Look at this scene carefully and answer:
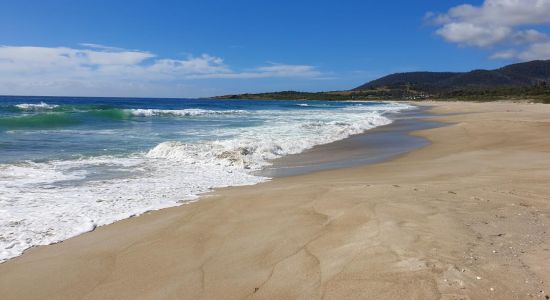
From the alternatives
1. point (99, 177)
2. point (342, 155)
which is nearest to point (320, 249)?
point (99, 177)

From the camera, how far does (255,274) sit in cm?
379

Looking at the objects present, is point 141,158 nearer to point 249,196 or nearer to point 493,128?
point 249,196

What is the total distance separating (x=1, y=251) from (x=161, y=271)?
6.48 ft

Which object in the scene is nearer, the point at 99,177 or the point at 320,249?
the point at 320,249

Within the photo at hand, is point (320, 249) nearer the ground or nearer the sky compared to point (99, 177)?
nearer the sky

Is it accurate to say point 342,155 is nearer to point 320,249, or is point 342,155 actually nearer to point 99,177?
point 99,177

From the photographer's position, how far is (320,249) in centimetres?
416

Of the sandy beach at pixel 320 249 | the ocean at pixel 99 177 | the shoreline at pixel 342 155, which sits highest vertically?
the sandy beach at pixel 320 249

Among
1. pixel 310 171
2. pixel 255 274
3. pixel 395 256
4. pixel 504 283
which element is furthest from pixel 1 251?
pixel 310 171

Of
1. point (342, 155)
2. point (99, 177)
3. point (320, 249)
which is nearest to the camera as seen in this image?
point (320, 249)

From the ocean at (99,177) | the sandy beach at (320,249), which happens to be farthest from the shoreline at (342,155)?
the sandy beach at (320,249)

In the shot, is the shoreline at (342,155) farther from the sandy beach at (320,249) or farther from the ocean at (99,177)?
the sandy beach at (320,249)

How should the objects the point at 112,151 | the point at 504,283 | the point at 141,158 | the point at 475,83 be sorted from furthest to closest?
the point at 475,83 < the point at 112,151 < the point at 141,158 < the point at 504,283

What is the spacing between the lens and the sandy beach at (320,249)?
3342 millimetres
